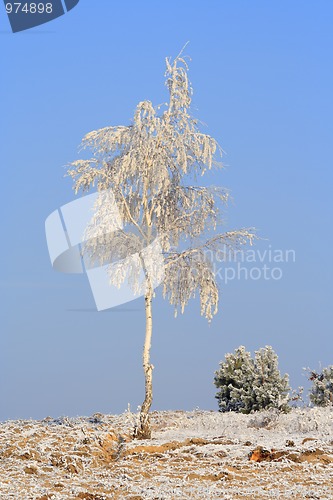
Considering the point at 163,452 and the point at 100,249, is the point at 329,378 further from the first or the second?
the point at 163,452

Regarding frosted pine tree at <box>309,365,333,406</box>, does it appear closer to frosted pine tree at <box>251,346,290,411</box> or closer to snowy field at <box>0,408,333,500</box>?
frosted pine tree at <box>251,346,290,411</box>

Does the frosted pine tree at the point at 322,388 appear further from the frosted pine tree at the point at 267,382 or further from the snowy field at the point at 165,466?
the snowy field at the point at 165,466

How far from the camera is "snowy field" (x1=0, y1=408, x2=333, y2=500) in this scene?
936 centimetres

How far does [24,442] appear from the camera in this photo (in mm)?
14102

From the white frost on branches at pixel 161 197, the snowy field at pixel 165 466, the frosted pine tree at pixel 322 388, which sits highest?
the white frost on branches at pixel 161 197

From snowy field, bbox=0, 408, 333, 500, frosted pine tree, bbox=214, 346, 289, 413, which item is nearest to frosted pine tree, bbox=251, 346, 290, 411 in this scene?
frosted pine tree, bbox=214, 346, 289, 413

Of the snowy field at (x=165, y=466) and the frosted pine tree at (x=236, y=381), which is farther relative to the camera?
the frosted pine tree at (x=236, y=381)

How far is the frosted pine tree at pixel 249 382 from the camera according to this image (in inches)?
809

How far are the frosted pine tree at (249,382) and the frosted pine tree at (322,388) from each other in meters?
1.28

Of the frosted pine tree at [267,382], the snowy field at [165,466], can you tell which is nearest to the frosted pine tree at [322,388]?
the frosted pine tree at [267,382]

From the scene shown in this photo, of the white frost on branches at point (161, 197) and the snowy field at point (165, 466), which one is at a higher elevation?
the white frost on branches at point (161, 197)

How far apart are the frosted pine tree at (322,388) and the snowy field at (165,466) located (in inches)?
241

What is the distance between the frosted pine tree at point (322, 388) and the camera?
21.5 m

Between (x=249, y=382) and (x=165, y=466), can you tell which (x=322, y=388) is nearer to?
(x=249, y=382)
